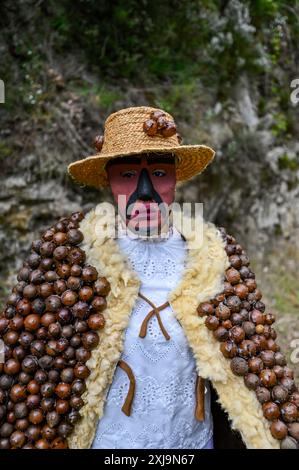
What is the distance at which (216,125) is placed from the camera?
12.5ft

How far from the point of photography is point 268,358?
1486 mm

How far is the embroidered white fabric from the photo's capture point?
4.92 feet

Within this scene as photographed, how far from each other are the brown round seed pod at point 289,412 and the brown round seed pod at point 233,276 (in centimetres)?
42

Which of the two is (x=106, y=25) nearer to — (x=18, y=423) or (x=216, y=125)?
(x=216, y=125)

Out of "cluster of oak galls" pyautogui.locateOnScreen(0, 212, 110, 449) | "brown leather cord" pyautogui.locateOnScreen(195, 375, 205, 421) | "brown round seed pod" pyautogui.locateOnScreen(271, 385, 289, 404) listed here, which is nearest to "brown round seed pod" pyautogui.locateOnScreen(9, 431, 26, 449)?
"cluster of oak galls" pyautogui.locateOnScreen(0, 212, 110, 449)

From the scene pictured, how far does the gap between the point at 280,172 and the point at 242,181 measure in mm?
431

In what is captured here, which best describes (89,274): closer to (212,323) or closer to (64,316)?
(64,316)

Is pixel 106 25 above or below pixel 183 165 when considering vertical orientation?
above

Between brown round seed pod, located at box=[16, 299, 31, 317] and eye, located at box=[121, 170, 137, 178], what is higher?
eye, located at box=[121, 170, 137, 178]

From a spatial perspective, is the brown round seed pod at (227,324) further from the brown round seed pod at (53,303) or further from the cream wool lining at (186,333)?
the brown round seed pod at (53,303)

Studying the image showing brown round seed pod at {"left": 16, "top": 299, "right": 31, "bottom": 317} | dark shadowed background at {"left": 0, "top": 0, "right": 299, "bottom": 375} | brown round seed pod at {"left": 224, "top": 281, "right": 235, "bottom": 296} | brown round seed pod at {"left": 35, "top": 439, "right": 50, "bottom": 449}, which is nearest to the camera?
brown round seed pod at {"left": 35, "top": 439, "right": 50, "bottom": 449}

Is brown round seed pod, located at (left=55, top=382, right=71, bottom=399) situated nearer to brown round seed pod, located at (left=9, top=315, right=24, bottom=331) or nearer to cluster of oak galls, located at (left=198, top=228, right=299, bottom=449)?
brown round seed pod, located at (left=9, top=315, right=24, bottom=331)

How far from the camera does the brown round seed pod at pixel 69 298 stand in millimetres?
1464

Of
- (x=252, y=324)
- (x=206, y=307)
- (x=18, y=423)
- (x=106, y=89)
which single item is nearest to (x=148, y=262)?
(x=206, y=307)
